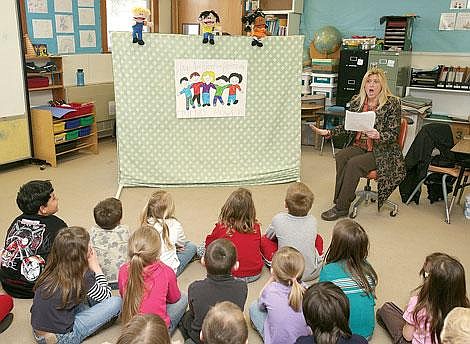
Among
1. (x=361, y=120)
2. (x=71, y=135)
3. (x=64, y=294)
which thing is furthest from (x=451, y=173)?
(x=71, y=135)

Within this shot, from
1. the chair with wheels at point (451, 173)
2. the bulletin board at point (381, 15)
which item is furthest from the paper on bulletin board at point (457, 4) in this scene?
the chair with wheels at point (451, 173)

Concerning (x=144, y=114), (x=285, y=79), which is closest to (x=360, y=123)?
(x=285, y=79)

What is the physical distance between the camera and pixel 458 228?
12.1 ft

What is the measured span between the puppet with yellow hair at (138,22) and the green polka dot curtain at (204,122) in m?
0.06

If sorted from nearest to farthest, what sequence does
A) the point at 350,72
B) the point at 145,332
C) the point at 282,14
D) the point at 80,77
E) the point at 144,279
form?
the point at 145,332 < the point at 144,279 < the point at 80,77 < the point at 350,72 < the point at 282,14

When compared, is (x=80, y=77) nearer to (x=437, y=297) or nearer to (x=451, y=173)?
(x=451, y=173)

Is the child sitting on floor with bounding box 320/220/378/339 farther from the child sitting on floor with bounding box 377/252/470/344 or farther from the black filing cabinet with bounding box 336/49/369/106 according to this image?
the black filing cabinet with bounding box 336/49/369/106

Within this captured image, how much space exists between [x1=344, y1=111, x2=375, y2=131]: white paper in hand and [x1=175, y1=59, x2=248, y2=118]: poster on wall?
3.46 feet

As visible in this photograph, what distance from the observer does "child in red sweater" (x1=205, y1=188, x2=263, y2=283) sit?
259 cm

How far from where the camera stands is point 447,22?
18.2 ft

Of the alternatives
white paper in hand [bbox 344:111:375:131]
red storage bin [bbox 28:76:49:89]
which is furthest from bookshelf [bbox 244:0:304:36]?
white paper in hand [bbox 344:111:375:131]

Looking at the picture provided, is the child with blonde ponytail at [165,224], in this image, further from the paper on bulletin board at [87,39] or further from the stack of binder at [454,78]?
the stack of binder at [454,78]

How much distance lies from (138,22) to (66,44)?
2.08 meters

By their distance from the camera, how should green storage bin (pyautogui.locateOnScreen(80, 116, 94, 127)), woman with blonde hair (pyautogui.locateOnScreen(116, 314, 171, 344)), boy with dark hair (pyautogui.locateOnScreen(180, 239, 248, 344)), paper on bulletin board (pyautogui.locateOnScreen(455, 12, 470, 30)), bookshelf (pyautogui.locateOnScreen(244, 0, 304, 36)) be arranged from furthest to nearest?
bookshelf (pyautogui.locateOnScreen(244, 0, 304, 36)), paper on bulletin board (pyautogui.locateOnScreen(455, 12, 470, 30)), green storage bin (pyautogui.locateOnScreen(80, 116, 94, 127)), boy with dark hair (pyautogui.locateOnScreen(180, 239, 248, 344)), woman with blonde hair (pyautogui.locateOnScreen(116, 314, 171, 344))
